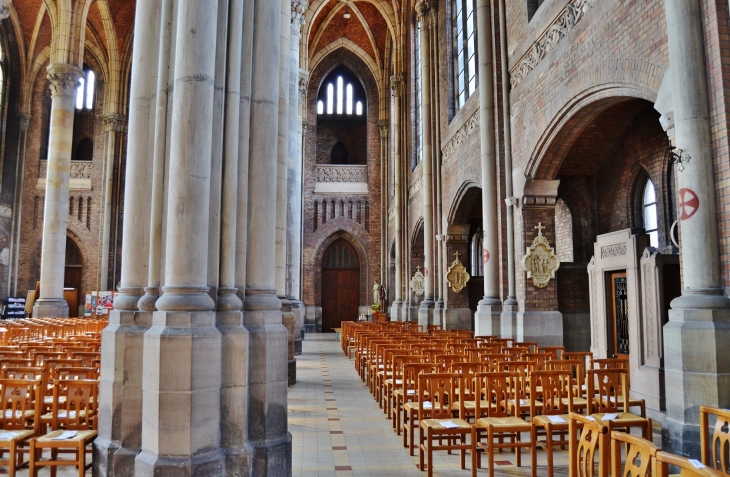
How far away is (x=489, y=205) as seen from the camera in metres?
13.0

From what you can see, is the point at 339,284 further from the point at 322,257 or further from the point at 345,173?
the point at 345,173

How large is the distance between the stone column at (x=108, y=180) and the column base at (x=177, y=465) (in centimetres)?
2462

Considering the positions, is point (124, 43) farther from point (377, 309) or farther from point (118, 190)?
point (377, 309)

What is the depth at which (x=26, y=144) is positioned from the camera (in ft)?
89.8

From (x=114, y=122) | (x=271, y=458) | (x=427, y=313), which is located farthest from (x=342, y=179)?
(x=271, y=458)

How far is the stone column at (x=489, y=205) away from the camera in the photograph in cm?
1297

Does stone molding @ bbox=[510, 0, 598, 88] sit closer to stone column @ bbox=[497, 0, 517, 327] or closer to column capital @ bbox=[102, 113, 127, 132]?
stone column @ bbox=[497, 0, 517, 327]

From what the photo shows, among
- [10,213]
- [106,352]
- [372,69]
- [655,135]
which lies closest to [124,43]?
[10,213]

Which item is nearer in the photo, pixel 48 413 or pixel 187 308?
pixel 187 308

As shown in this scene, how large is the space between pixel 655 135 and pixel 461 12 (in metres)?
8.43

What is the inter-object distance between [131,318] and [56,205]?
55.3ft

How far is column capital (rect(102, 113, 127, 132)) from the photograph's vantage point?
2731 centimetres

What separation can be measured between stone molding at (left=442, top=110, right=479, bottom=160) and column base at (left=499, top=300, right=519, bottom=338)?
16.8ft

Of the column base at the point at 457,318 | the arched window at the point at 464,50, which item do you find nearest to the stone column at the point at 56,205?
the column base at the point at 457,318
